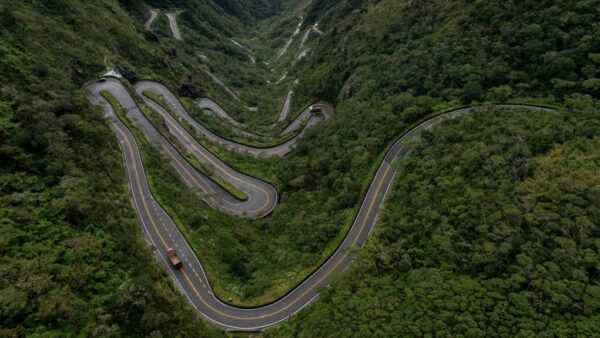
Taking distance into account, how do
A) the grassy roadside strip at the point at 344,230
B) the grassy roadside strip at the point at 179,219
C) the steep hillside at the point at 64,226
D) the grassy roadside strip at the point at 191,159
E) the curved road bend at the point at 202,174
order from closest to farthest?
the steep hillside at the point at 64,226 → the grassy roadside strip at the point at 344,230 → the grassy roadside strip at the point at 179,219 → the curved road bend at the point at 202,174 → the grassy roadside strip at the point at 191,159

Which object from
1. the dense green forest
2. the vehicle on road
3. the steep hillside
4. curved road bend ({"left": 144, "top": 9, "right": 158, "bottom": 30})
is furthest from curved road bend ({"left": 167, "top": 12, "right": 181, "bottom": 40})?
the vehicle on road

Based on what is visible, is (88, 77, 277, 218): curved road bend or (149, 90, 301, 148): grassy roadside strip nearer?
(88, 77, 277, 218): curved road bend

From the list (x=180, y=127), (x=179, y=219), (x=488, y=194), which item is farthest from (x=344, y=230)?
(x=180, y=127)

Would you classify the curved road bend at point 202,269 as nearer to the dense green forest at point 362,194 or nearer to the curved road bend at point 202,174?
the dense green forest at point 362,194

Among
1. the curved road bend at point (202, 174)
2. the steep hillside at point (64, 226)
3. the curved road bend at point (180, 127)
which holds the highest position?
the curved road bend at point (180, 127)

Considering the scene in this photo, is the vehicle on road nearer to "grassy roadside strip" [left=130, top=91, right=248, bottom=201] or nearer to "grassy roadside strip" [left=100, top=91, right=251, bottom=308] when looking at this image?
"grassy roadside strip" [left=100, top=91, right=251, bottom=308]

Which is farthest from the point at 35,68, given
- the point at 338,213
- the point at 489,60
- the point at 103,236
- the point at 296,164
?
the point at 489,60

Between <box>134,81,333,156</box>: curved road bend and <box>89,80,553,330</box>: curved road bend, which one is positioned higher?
<box>134,81,333,156</box>: curved road bend

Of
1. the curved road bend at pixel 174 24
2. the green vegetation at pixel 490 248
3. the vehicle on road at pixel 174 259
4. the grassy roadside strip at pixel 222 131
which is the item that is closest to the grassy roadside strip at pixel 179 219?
the vehicle on road at pixel 174 259
